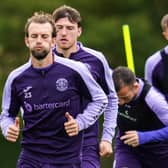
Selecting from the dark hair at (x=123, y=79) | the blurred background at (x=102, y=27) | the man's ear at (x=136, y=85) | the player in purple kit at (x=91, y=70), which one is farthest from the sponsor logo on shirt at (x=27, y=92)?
the blurred background at (x=102, y=27)

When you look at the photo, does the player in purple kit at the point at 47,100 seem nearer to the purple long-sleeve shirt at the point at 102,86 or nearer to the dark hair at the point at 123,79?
the purple long-sleeve shirt at the point at 102,86

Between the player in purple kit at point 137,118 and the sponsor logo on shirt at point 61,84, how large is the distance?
41.3 inches

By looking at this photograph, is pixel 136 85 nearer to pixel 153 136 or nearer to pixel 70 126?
pixel 153 136

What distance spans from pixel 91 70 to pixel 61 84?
2.81 ft

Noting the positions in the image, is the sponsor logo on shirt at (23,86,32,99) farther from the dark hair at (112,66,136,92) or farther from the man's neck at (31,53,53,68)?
the dark hair at (112,66,136,92)

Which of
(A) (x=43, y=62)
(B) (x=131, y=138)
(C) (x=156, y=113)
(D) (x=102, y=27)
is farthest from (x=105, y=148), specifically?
(D) (x=102, y=27)

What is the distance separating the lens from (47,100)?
905cm

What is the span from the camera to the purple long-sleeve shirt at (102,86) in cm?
982

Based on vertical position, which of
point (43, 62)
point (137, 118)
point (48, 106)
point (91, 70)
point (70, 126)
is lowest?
point (137, 118)

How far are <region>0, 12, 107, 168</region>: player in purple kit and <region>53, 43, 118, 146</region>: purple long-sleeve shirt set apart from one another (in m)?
0.57

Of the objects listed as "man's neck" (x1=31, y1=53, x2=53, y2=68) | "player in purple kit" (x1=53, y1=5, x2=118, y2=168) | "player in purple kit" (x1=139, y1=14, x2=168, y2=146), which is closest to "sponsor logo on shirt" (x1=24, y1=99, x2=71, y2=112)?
"man's neck" (x1=31, y1=53, x2=53, y2=68)

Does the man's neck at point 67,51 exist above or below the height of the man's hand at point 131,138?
above

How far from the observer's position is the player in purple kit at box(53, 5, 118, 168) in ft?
32.0

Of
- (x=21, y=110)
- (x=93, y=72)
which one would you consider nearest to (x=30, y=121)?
(x=21, y=110)
